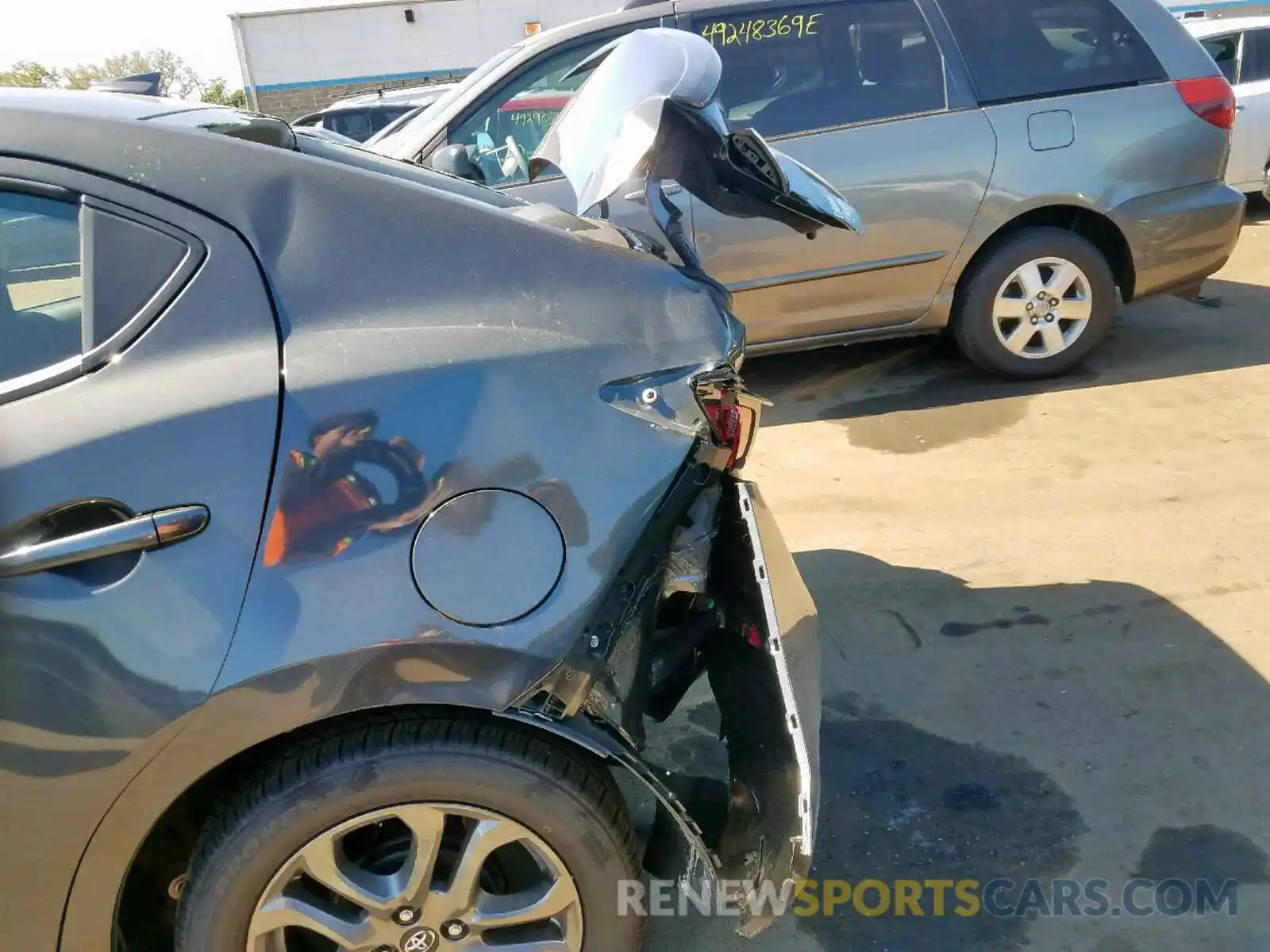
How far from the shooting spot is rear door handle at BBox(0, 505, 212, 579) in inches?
60.5

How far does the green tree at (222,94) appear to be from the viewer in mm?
24234

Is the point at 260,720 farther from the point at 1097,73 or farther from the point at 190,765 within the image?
the point at 1097,73

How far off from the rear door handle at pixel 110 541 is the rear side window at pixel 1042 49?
14.3 ft

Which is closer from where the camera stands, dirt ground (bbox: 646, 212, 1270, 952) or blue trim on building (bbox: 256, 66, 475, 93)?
dirt ground (bbox: 646, 212, 1270, 952)

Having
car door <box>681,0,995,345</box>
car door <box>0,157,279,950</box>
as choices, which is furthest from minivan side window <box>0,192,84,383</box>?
car door <box>681,0,995,345</box>

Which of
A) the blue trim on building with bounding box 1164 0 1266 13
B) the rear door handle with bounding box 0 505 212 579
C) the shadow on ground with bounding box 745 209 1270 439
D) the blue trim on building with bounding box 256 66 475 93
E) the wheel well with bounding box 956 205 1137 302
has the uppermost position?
the blue trim on building with bounding box 256 66 475 93

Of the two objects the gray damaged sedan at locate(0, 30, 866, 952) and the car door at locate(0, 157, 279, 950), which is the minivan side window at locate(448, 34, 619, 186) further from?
the car door at locate(0, 157, 279, 950)

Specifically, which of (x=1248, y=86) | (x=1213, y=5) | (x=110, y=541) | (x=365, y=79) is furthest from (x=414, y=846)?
(x=365, y=79)

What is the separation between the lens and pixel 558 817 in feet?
5.76

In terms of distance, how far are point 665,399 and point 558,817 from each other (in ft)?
2.44

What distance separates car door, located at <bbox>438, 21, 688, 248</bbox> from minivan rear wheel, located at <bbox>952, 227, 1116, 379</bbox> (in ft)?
5.11

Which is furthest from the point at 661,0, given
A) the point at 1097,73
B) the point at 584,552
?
the point at 584,552

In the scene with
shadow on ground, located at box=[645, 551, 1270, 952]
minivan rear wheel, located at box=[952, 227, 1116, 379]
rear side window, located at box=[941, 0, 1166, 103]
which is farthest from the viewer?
minivan rear wheel, located at box=[952, 227, 1116, 379]

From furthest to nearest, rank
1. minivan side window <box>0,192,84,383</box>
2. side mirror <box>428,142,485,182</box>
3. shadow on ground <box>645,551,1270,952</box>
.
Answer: side mirror <box>428,142,485,182</box>, shadow on ground <box>645,551,1270,952</box>, minivan side window <box>0,192,84,383</box>
